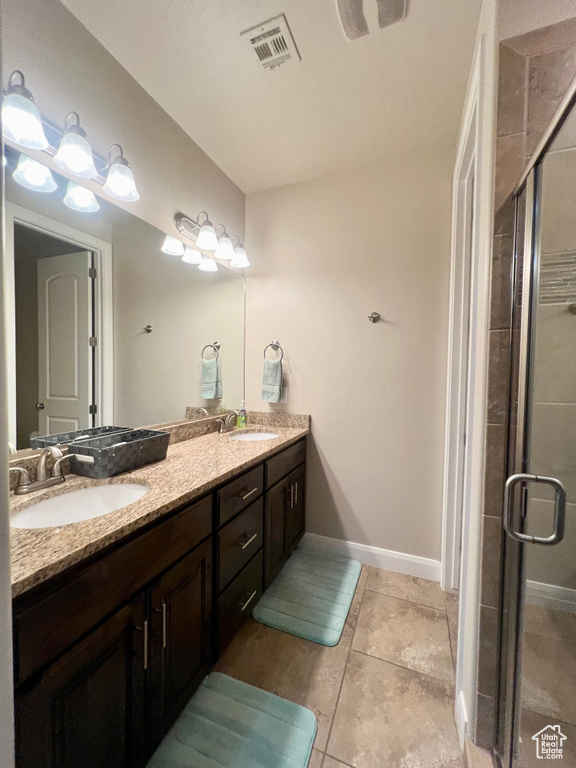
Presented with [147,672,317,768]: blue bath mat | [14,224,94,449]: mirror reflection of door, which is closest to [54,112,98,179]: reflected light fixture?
[14,224,94,449]: mirror reflection of door

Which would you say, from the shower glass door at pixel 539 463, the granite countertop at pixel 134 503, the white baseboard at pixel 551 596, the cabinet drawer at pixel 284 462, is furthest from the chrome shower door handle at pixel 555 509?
the cabinet drawer at pixel 284 462

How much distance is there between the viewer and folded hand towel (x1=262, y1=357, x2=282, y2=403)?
216 centimetres

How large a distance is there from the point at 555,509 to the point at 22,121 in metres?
1.95

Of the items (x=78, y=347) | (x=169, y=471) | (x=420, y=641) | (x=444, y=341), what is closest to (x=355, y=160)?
(x=444, y=341)

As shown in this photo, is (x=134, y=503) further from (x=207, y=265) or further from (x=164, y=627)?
(x=207, y=265)

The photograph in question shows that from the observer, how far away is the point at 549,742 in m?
0.91

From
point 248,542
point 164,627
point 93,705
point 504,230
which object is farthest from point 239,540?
point 504,230

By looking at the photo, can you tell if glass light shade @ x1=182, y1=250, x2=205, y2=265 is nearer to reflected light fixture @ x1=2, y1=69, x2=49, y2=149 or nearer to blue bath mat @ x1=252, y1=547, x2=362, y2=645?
reflected light fixture @ x1=2, y1=69, x2=49, y2=149

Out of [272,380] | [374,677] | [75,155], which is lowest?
[374,677]

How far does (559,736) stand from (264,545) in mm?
1158

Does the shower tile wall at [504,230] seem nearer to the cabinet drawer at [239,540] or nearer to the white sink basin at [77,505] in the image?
the cabinet drawer at [239,540]

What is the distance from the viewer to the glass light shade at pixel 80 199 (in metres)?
1.24

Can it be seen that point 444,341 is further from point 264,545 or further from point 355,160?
point 264,545

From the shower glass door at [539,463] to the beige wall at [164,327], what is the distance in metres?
1.55
